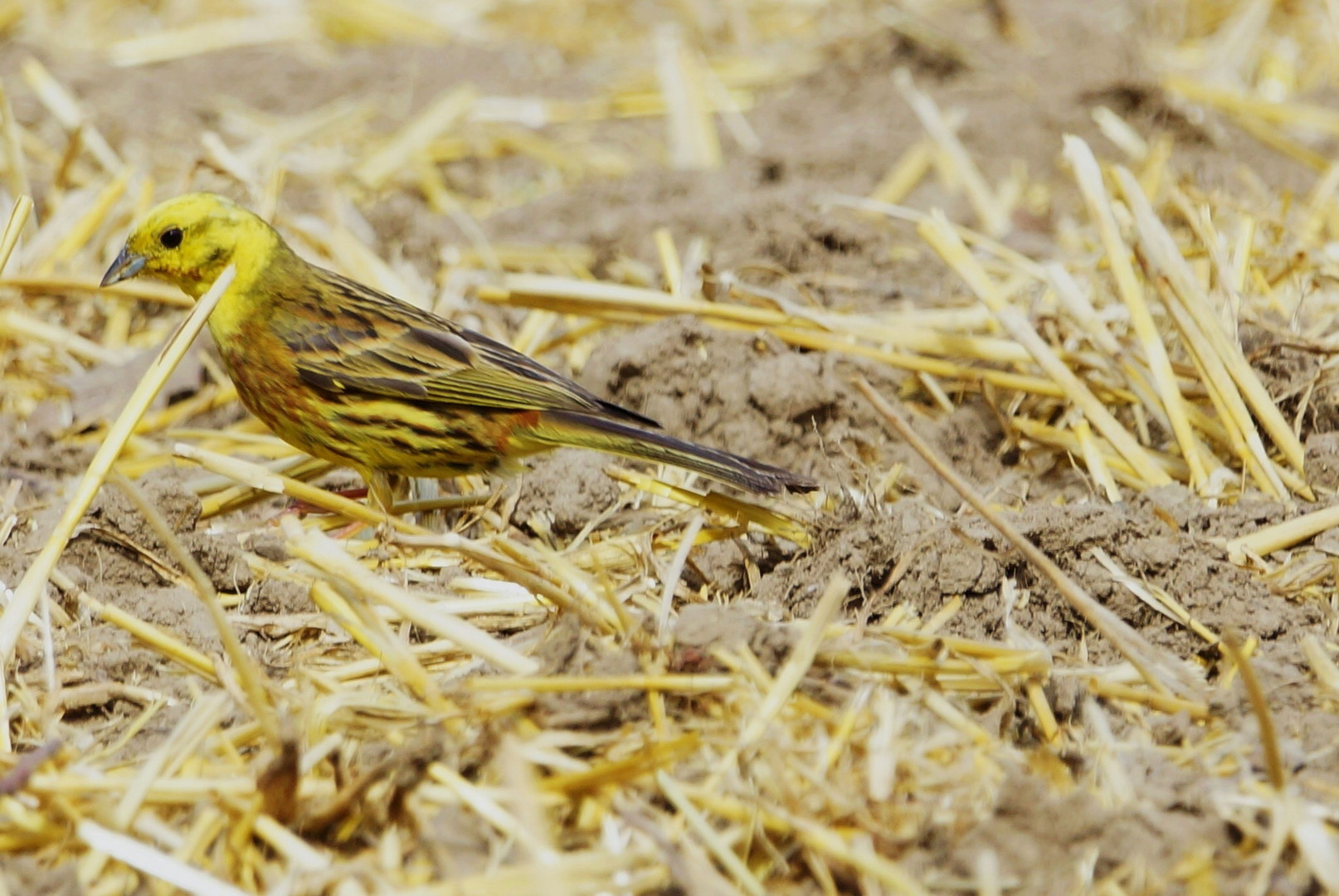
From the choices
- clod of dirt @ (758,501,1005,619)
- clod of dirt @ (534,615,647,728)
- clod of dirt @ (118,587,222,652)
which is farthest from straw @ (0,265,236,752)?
clod of dirt @ (758,501,1005,619)

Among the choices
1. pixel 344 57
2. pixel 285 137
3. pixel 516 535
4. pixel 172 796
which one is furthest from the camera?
pixel 344 57

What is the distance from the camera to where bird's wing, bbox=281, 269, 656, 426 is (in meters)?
4.39

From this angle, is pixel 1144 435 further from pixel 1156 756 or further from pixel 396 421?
pixel 396 421

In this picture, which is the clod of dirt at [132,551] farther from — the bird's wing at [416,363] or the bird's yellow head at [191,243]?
the bird's yellow head at [191,243]

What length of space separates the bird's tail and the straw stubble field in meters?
0.12

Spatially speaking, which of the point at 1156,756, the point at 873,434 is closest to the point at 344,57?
the point at 873,434

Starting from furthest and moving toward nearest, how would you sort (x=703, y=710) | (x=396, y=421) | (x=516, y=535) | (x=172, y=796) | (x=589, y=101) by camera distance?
(x=589, y=101) < (x=396, y=421) < (x=516, y=535) < (x=703, y=710) < (x=172, y=796)

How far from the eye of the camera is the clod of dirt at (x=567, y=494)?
4297 millimetres

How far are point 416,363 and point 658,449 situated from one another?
898mm

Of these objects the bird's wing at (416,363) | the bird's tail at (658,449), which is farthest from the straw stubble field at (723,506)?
the bird's wing at (416,363)

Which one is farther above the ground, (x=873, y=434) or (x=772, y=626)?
(x=772, y=626)

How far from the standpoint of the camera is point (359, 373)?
451cm

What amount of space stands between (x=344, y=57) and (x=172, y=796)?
6741 mm

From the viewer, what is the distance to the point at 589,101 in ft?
27.2
